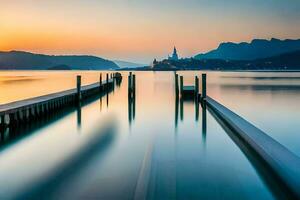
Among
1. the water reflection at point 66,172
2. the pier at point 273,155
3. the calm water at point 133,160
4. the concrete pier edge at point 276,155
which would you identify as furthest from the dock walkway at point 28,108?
the concrete pier edge at point 276,155

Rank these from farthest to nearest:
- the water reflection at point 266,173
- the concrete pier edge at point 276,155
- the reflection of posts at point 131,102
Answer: the reflection of posts at point 131,102 < the water reflection at point 266,173 < the concrete pier edge at point 276,155

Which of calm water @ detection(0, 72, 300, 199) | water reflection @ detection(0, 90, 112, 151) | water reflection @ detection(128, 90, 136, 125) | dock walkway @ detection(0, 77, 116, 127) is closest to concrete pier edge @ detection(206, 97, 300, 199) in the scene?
calm water @ detection(0, 72, 300, 199)

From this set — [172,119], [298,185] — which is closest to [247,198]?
[298,185]

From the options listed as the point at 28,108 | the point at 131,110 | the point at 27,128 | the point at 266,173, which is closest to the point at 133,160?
the point at 266,173

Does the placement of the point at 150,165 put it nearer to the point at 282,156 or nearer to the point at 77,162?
the point at 77,162

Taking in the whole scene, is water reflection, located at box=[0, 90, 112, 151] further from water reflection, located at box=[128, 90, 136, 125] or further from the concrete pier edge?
the concrete pier edge

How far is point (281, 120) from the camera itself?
18.5 metres

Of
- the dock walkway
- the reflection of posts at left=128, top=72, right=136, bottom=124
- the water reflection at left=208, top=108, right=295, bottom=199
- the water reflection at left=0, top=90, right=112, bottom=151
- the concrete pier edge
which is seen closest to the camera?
the concrete pier edge

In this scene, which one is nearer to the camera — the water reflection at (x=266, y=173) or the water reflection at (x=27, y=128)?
the water reflection at (x=266, y=173)

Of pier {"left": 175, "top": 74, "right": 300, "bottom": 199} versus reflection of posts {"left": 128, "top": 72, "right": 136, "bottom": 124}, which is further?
reflection of posts {"left": 128, "top": 72, "right": 136, "bottom": 124}

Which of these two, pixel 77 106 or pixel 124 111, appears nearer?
pixel 124 111

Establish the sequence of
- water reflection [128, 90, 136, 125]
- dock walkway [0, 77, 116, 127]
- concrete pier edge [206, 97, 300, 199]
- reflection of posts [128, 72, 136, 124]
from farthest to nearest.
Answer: reflection of posts [128, 72, 136, 124] → water reflection [128, 90, 136, 125] → dock walkway [0, 77, 116, 127] → concrete pier edge [206, 97, 300, 199]

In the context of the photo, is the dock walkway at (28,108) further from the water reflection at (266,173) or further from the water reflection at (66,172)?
the water reflection at (266,173)

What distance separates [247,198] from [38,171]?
14.1 feet
